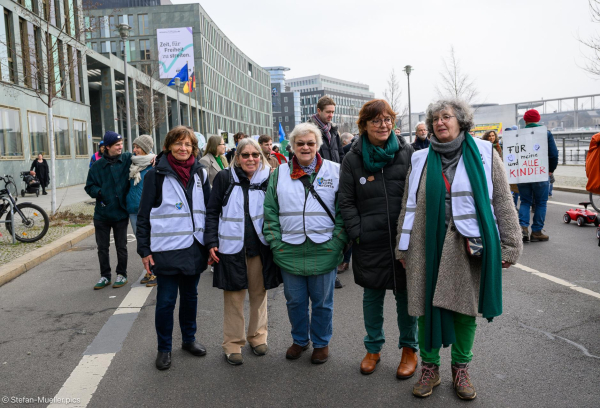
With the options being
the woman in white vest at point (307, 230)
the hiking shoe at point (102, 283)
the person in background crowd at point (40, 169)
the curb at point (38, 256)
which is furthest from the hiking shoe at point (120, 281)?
the person in background crowd at point (40, 169)

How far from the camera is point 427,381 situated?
10.9ft

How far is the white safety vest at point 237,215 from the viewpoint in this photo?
392 centimetres

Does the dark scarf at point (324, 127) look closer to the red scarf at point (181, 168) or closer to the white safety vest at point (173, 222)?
the red scarf at point (181, 168)

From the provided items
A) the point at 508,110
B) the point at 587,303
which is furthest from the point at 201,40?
the point at 587,303

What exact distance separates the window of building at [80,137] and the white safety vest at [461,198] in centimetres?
2874

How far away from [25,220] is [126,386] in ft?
24.3

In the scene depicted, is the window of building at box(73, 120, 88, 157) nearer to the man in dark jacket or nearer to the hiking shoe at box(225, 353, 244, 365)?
the man in dark jacket

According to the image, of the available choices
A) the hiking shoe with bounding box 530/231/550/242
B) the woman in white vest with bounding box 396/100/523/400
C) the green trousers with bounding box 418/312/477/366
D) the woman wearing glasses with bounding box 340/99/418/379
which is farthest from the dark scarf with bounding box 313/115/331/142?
the hiking shoe with bounding box 530/231/550/242

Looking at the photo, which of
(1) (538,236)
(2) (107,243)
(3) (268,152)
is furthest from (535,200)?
(2) (107,243)

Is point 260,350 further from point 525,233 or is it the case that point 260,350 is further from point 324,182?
point 525,233

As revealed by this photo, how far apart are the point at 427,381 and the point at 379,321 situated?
56cm

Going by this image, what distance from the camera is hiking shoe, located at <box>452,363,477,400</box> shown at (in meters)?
3.20

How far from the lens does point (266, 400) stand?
10.8 feet

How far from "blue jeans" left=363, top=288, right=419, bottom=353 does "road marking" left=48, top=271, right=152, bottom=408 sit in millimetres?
1932
